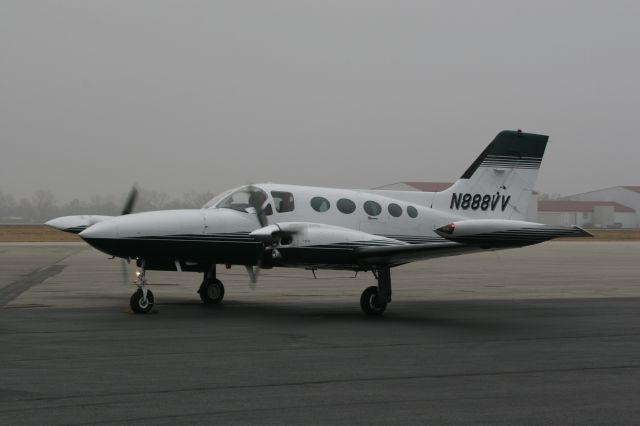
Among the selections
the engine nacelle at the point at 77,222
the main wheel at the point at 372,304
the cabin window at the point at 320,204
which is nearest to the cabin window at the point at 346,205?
the cabin window at the point at 320,204

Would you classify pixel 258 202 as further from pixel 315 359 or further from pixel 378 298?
pixel 315 359

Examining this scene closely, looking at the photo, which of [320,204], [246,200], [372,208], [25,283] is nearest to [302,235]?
[320,204]

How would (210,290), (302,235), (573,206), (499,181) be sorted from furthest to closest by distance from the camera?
(573,206) < (499,181) < (210,290) < (302,235)

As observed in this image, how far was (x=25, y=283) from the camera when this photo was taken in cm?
2789

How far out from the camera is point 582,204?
160 m

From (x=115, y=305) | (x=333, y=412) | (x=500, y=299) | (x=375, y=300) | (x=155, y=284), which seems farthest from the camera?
(x=155, y=284)

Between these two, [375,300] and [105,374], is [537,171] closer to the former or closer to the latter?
[375,300]

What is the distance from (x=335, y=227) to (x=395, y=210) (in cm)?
293

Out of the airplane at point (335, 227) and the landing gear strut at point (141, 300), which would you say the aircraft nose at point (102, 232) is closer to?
the airplane at point (335, 227)

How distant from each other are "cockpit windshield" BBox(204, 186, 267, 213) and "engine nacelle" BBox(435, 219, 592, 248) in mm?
4772

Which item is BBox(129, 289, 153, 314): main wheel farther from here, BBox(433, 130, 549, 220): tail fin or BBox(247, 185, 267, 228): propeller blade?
BBox(433, 130, 549, 220): tail fin

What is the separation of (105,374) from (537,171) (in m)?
15.1

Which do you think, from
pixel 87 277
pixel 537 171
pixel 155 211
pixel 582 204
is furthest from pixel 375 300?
pixel 582 204

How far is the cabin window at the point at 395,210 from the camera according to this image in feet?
68.9
